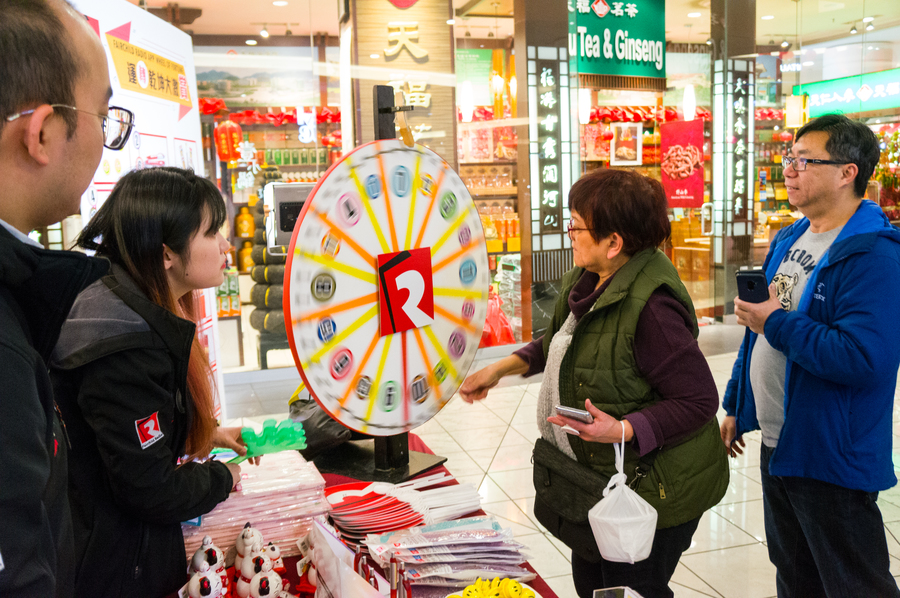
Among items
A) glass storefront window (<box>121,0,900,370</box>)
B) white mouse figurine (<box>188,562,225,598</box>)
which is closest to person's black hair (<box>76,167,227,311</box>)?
white mouse figurine (<box>188,562,225,598</box>)

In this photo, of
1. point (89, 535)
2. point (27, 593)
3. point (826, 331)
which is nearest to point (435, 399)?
point (89, 535)

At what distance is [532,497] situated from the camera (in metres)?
3.33

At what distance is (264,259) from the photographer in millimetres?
5801

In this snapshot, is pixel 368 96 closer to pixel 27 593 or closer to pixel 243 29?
pixel 243 29

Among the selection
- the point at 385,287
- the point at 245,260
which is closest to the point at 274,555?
the point at 385,287

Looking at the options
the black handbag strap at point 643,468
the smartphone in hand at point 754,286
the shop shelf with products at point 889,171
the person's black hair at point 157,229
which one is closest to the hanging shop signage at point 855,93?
the shop shelf with products at point 889,171

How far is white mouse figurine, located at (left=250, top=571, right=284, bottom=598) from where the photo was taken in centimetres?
109

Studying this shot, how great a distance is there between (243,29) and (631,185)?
20.9ft

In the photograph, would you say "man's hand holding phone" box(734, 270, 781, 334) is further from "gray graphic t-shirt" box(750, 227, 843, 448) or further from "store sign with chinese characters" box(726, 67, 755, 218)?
"store sign with chinese characters" box(726, 67, 755, 218)

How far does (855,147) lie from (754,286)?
1.66 feet

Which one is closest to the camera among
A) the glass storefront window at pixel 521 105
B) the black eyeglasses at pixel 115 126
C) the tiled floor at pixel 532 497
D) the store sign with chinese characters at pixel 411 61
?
the black eyeglasses at pixel 115 126

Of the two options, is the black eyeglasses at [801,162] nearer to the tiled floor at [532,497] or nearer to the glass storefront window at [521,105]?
the tiled floor at [532,497]

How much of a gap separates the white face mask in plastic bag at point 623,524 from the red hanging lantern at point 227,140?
5741mm

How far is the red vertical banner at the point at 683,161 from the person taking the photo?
7.37 m
